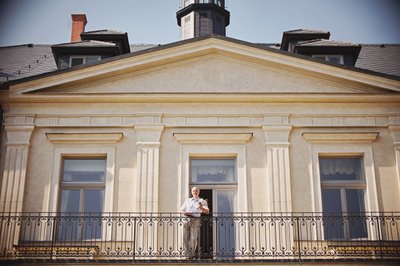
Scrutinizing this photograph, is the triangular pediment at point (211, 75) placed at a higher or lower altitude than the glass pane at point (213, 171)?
higher

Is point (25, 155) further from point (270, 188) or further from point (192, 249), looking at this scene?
point (270, 188)

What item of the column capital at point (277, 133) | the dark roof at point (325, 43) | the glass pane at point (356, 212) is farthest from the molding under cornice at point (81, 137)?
the dark roof at point (325, 43)

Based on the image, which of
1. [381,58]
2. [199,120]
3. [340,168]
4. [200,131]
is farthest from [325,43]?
[200,131]

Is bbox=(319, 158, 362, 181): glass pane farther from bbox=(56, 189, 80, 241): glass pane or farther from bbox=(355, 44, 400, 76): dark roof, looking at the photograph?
bbox=(56, 189, 80, 241): glass pane

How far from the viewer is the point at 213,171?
1455cm

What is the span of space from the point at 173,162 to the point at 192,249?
8.02ft

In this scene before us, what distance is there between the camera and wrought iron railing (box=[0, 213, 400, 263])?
13.1 m

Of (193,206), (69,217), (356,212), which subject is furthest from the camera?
(356,212)

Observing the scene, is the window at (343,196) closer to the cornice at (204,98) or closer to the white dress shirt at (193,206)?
the cornice at (204,98)

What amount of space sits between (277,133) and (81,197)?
4.93 metres

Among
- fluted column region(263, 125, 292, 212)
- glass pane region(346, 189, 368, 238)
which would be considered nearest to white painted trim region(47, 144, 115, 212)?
fluted column region(263, 125, 292, 212)

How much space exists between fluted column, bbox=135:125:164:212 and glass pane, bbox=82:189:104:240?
0.98 meters

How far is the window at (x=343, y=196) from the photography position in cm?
1377

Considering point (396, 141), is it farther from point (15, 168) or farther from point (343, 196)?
point (15, 168)
